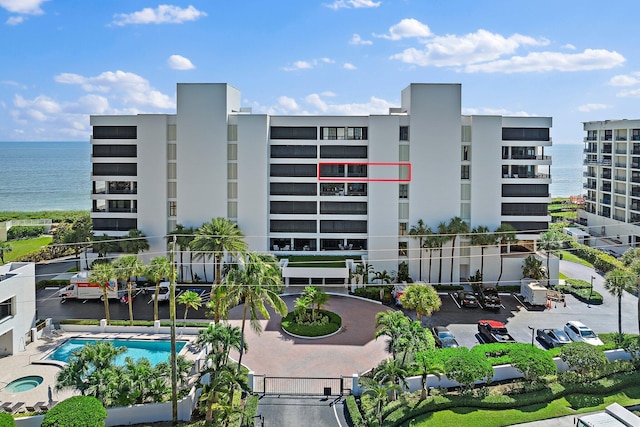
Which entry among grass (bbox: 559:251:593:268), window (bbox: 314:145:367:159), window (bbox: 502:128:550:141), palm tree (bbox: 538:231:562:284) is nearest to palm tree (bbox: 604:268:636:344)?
palm tree (bbox: 538:231:562:284)

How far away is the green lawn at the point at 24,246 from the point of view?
56412 millimetres

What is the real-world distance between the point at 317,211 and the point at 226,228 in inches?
385

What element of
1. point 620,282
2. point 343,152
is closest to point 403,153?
point 343,152

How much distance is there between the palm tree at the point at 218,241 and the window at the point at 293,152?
9.43 metres

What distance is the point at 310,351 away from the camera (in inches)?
1287

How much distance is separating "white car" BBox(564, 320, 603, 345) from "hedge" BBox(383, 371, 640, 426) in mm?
3820

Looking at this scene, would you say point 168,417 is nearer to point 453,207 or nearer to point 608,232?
point 453,207

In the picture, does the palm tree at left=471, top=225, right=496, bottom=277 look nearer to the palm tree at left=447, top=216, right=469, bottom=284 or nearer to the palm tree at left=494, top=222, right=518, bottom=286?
the palm tree at left=494, top=222, right=518, bottom=286

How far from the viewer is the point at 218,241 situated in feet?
134

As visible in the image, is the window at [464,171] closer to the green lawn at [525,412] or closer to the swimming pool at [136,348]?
the green lawn at [525,412]

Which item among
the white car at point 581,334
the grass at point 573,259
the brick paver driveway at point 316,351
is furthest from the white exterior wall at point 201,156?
the grass at point 573,259

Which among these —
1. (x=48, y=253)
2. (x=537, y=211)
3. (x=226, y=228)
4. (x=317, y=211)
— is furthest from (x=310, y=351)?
(x=48, y=253)

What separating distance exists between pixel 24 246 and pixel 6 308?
3404 cm

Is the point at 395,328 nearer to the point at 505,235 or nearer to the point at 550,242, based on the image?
the point at 505,235
